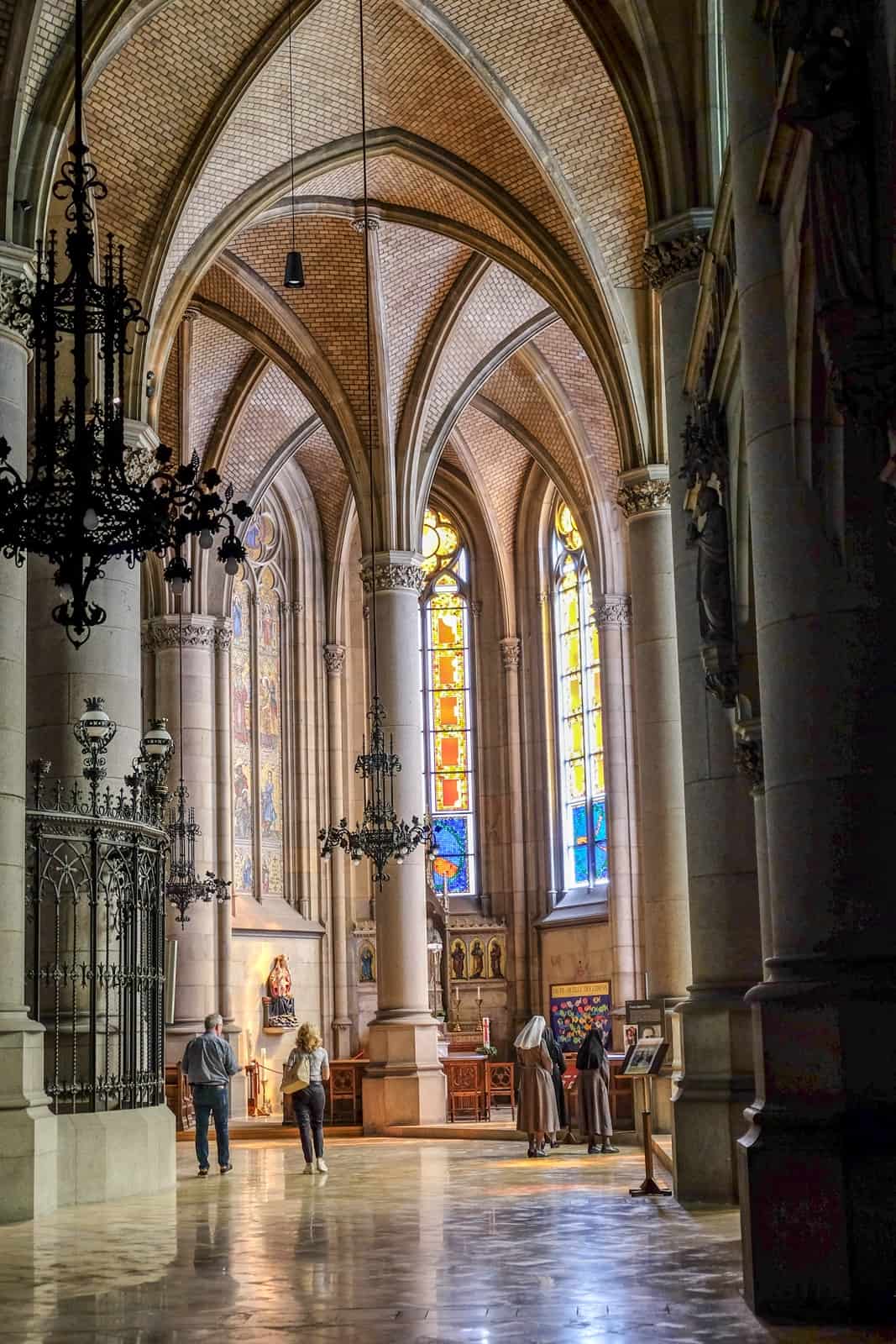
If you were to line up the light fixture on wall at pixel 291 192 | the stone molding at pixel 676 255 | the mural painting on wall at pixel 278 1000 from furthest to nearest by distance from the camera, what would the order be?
the mural painting on wall at pixel 278 1000
the light fixture on wall at pixel 291 192
the stone molding at pixel 676 255

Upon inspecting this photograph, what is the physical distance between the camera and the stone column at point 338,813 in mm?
29750

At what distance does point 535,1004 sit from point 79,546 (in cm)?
2128

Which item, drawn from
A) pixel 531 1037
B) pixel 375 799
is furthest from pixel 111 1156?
Result: pixel 375 799

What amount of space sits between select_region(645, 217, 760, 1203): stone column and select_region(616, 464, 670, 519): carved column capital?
21.2 ft

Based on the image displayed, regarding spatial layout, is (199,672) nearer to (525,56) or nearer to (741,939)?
(525,56)

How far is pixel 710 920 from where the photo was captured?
12391 mm

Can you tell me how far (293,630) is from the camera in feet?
102

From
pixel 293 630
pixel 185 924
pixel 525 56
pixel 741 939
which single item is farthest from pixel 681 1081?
pixel 293 630

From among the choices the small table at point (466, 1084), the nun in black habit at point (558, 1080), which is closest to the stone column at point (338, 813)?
the small table at point (466, 1084)

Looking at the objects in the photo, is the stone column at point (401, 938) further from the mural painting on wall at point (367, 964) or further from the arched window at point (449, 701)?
the arched window at point (449, 701)

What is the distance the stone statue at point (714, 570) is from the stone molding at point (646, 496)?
27.8 feet

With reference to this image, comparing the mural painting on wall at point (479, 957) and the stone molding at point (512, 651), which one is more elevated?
the stone molding at point (512, 651)

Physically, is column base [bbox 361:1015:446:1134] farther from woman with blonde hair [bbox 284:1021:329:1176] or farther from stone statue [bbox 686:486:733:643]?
A: stone statue [bbox 686:486:733:643]

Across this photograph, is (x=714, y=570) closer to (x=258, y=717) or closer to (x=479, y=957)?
(x=258, y=717)
